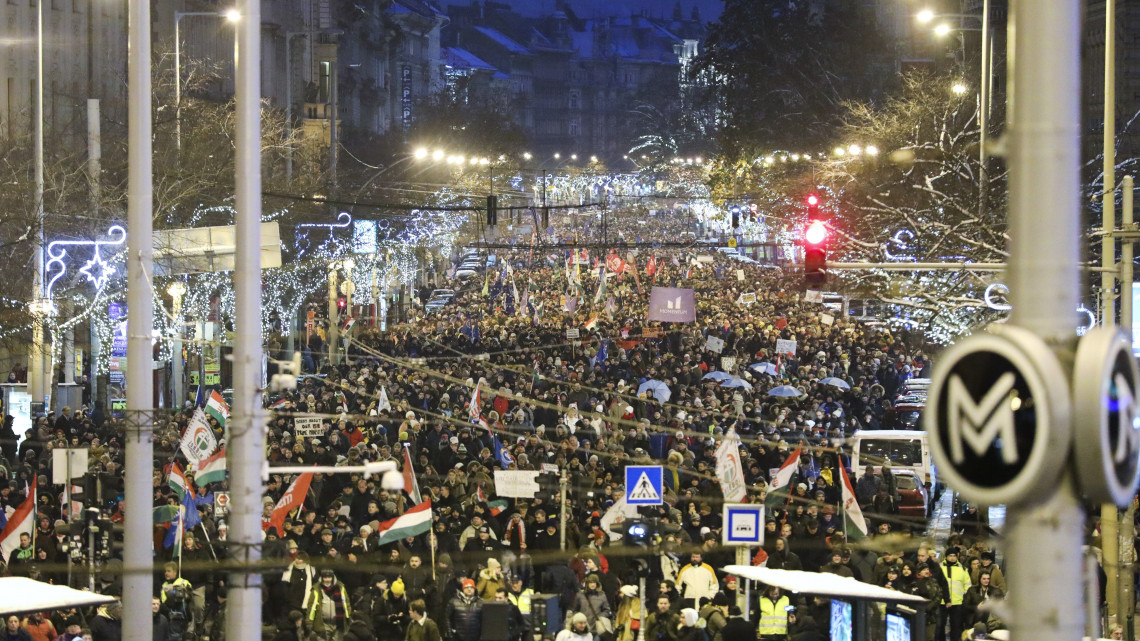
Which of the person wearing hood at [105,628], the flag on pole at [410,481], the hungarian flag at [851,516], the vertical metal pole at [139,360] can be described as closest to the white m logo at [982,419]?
the vertical metal pole at [139,360]

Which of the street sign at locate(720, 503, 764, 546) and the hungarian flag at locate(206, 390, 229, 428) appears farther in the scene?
the hungarian flag at locate(206, 390, 229, 428)

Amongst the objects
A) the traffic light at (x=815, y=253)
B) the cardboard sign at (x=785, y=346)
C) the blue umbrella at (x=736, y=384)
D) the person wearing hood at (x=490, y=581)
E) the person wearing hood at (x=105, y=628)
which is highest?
the traffic light at (x=815, y=253)

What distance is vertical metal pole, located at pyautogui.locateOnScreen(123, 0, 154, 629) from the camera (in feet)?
40.9

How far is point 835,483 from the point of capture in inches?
932

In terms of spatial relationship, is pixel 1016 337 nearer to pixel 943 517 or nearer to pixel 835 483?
pixel 835 483

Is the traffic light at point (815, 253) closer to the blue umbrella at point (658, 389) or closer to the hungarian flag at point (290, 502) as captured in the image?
the hungarian flag at point (290, 502)

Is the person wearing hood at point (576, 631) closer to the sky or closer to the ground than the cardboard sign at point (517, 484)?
closer to the ground

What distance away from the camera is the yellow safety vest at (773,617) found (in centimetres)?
1614

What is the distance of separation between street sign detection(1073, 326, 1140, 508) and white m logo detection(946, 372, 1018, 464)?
0.58 feet

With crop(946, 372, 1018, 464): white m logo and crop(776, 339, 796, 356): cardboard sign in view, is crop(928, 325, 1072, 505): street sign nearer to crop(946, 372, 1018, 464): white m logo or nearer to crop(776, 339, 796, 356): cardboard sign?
crop(946, 372, 1018, 464): white m logo

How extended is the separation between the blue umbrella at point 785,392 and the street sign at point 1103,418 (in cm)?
2863

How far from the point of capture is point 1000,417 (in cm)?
476

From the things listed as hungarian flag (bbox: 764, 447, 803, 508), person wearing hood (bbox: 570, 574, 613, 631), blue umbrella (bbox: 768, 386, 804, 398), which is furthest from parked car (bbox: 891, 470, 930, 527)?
person wearing hood (bbox: 570, 574, 613, 631)

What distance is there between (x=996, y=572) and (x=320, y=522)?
25.3 feet
